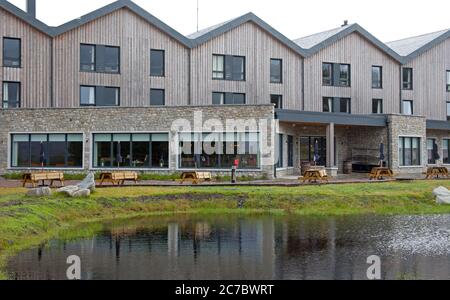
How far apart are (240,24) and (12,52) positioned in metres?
13.5

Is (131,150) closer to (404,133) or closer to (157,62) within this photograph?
(157,62)

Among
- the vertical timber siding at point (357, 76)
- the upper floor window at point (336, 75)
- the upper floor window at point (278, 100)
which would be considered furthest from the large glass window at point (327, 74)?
the upper floor window at point (278, 100)

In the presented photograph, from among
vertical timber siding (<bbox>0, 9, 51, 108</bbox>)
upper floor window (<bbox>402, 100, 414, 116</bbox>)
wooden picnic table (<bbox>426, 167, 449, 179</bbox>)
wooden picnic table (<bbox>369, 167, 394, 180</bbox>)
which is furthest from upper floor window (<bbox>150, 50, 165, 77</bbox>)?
upper floor window (<bbox>402, 100, 414, 116</bbox>)

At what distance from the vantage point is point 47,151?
30359 mm

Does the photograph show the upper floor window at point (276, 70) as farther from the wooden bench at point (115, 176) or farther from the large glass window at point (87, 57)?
the wooden bench at point (115, 176)

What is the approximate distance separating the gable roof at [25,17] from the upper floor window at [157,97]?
22.0 ft

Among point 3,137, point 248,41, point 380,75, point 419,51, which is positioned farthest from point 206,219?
point 419,51

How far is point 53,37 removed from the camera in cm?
3161

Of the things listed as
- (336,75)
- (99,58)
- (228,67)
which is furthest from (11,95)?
(336,75)

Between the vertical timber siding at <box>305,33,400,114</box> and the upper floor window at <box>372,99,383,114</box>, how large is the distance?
0.25 meters

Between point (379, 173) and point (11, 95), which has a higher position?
point (11, 95)

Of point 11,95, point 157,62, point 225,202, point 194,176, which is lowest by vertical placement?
point 225,202

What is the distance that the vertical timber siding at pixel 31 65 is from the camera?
3111cm

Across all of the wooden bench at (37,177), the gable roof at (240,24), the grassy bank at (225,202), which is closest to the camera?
the grassy bank at (225,202)
